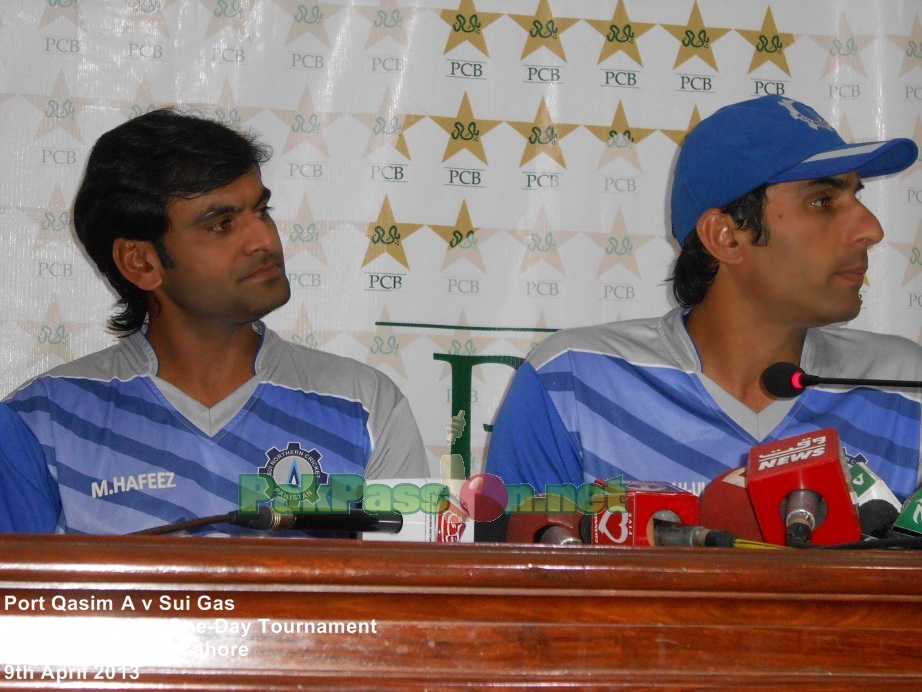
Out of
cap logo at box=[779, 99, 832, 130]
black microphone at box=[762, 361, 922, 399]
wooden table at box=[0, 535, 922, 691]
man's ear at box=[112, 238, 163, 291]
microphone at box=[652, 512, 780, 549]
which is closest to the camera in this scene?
wooden table at box=[0, 535, 922, 691]

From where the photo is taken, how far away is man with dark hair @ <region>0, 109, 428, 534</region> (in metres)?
1.91

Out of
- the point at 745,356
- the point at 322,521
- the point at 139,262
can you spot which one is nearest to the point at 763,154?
the point at 745,356

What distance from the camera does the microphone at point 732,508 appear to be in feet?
3.61

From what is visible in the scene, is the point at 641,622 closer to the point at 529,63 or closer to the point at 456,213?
the point at 456,213

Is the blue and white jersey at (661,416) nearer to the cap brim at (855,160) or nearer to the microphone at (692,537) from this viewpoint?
the cap brim at (855,160)

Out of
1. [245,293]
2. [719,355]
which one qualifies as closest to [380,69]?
[245,293]

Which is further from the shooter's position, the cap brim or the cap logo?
the cap logo

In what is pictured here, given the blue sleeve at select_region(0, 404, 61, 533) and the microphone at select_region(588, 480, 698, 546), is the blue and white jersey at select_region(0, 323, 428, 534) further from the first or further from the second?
the microphone at select_region(588, 480, 698, 546)

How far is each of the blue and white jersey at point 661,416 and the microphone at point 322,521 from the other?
2.28ft

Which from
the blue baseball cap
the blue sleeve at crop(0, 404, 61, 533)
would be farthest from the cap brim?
the blue sleeve at crop(0, 404, 61, 533)

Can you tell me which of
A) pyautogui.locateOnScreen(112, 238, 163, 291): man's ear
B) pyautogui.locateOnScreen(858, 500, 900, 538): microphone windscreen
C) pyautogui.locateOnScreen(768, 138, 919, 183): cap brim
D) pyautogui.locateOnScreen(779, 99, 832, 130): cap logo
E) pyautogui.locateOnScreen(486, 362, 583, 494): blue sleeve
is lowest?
pyautogui.locateOnScreen(858, 500, 900, 538): microphone windscreen

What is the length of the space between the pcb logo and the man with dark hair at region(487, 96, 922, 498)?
37 centimetres

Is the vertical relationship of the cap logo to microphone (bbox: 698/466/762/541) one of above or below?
above

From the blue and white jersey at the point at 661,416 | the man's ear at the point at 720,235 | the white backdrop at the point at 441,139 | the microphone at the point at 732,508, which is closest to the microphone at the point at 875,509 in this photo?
the microphone at the point at 732,508
